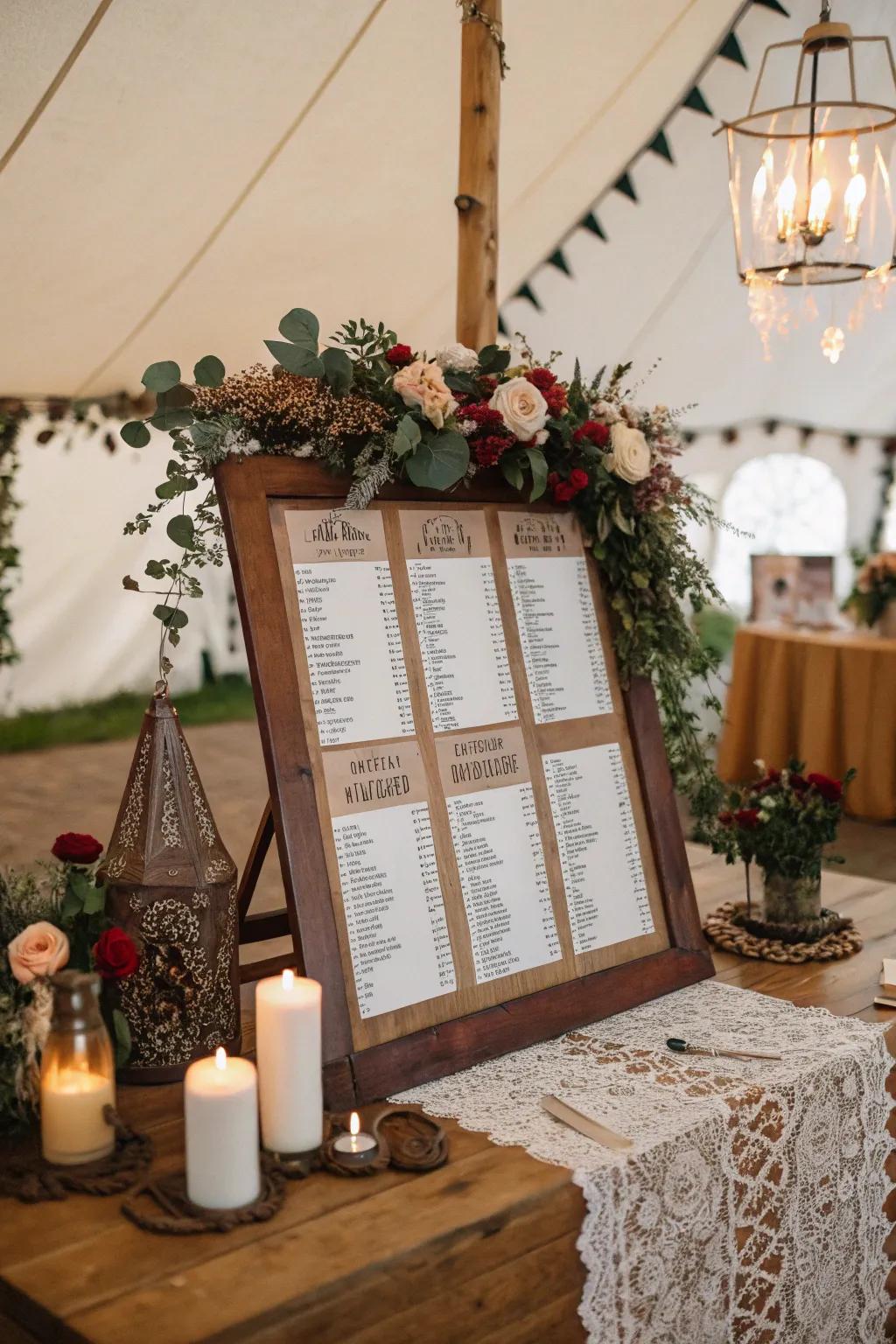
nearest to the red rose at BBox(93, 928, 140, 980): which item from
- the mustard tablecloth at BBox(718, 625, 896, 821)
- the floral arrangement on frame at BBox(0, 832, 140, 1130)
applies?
Result: the floral arrangement on frame at BBox(0, 832, 140, 1130)

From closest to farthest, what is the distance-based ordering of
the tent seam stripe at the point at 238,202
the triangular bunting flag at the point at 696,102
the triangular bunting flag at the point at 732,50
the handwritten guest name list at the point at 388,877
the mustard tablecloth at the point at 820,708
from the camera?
1. the handwritten guest name list at the point at 388,877
2. the tent seam stripe at the point at 238,202
3. the triangular bunting flag at the point at 732,50
4. the triangular bunting flag at the point at 696,102
5. the mustard tablecloth at the point at 820,708

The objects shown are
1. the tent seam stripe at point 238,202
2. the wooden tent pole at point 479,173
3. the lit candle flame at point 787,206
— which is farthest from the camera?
the tent seam stripe at point 238,202

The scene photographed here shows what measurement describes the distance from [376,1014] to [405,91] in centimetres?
314

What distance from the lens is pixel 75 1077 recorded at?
1239 mm

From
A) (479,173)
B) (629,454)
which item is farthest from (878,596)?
(629,454)

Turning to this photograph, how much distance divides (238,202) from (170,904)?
121 inches

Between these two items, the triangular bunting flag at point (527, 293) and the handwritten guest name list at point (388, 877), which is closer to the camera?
the handwritten guest name list at point (388, 877)

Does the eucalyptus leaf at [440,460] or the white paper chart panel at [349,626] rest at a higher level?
the eucalyptus leaf at [440,460]

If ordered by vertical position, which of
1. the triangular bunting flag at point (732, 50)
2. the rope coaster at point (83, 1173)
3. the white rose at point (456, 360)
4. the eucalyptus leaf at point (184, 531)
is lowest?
the rope coaster at point (83, 1173)

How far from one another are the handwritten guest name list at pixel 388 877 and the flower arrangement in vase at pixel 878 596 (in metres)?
4.01

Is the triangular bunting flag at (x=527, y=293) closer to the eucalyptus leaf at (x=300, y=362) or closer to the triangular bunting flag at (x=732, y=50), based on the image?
the triangular bunting flag at (x=732, y=50)

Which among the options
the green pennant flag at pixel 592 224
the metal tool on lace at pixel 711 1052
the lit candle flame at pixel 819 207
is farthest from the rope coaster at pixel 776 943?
the green pennant flag at pixel 592 224

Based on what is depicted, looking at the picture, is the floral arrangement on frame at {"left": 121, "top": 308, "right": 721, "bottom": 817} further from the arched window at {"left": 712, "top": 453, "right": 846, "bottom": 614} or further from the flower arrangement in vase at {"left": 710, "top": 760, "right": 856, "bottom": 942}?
the arched window at {"left": 712, "top": 453, "right": 846, "bottom": 614}

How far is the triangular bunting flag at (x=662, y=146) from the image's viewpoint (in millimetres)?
4609
